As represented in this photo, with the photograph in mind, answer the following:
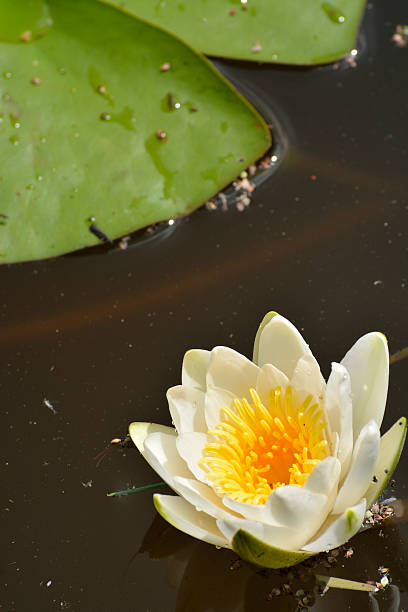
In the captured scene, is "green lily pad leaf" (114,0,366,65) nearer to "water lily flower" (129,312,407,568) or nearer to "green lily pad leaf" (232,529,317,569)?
"water lily flower" (129,312,407,568)

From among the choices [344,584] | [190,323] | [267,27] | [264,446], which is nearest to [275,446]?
[264,446]

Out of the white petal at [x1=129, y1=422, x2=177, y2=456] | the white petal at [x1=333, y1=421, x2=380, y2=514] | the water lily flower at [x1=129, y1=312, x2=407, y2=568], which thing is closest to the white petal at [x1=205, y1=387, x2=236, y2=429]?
the water lily flower at [x1=129, y1=312, x2=407, y2=568]

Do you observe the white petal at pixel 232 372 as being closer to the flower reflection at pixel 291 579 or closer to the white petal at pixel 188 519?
the white petal at pixel 188 519

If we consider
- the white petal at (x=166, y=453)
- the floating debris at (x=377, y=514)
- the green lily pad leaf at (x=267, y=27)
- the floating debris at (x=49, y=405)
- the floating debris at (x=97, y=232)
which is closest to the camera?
the white petal at (x=166, y=453)

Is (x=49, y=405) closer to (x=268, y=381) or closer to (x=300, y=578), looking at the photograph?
(x=268, y=381)

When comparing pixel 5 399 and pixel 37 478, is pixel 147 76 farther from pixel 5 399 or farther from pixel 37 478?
pixel 37 478

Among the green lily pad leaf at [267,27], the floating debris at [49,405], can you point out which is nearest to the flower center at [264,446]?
the floating debris at [49,405]
